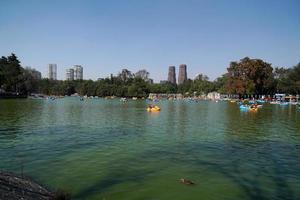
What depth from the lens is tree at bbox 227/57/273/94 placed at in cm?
13388

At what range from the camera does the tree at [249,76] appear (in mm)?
133875

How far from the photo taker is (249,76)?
5428 inches

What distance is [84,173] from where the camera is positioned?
52.1 feet

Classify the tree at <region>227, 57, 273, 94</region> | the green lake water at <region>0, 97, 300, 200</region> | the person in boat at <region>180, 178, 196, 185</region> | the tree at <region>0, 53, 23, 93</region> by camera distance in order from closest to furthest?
the green lake water at <region>0, 97, 300, 200</region>
the person in boat at <region>180, 178, 196, 185</region>
the tree at <region>227, 57, 273, 94</region>
the tree at <region>0, 53, 23, 93</region>

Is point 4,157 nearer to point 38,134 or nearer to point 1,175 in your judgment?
point 1,175

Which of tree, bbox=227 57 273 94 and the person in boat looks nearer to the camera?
the person in boat

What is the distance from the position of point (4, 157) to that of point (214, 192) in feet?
44.8

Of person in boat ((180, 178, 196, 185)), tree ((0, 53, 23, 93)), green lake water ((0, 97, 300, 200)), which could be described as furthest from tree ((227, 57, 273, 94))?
person in boat ((180, 178, 196, 185))

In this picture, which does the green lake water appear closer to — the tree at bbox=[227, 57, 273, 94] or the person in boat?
Result: the person in boat

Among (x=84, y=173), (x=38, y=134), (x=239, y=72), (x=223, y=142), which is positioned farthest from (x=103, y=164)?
(x=239, y=72)

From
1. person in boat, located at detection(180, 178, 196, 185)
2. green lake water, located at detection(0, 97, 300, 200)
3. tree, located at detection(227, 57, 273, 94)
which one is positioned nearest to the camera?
green lake water, located at detection(0, 97, 300, 200)

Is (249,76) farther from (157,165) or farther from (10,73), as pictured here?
(157,165)

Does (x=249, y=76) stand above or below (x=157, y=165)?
above

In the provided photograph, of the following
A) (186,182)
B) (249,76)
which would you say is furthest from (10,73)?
(186,182)
